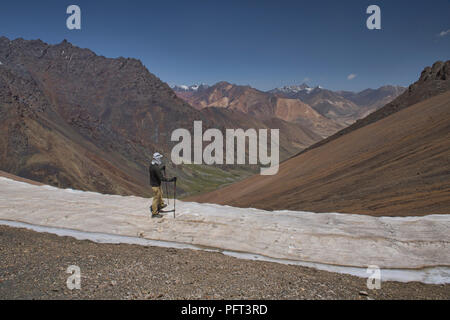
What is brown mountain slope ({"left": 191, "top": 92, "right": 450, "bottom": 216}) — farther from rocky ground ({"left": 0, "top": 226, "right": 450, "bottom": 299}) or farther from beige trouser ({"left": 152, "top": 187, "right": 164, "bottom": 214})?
beige trouser ({"left": 152, "top": 187, "right": 164, "bottom": 214})

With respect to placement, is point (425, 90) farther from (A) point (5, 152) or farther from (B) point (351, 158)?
(A) point (5, 152)

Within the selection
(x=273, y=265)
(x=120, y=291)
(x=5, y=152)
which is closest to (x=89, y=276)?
(x=120, y=291)

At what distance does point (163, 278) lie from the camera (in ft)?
20.5

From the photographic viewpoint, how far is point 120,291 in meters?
5.61

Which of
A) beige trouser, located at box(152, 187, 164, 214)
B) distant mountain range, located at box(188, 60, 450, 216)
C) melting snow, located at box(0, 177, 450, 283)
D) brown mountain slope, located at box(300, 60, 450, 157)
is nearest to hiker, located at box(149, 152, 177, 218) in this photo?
beige trouser, located at box(152, 187, 164, 214)

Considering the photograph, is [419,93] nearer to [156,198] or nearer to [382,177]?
[382,177]

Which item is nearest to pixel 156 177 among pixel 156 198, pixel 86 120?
pixel 156 198

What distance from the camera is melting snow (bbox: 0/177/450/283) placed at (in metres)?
7.77

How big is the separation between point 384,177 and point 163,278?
1431 centimetres

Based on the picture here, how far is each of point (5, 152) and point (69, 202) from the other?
5794 centimetres

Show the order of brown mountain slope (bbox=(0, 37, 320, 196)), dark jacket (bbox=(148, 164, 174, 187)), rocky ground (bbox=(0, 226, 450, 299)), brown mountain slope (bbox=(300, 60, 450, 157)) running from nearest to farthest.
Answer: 1. rocky ground (bbox=(0, 226, 450, 299))
2. dark jacket (bbox=(148, 164, 174, 187))
3. brown mountain slope (bbox=(300, 60, 450, 157))
4. brown mountain slope (bbox=(0, 37, 320, 196))

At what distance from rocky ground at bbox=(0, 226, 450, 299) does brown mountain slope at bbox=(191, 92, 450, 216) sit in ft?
22.6

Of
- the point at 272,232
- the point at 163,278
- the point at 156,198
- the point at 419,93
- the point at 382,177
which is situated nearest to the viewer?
the point at 163,278

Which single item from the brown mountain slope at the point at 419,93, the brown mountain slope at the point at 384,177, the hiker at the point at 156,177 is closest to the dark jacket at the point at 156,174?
the hiker at the point at 156,177
